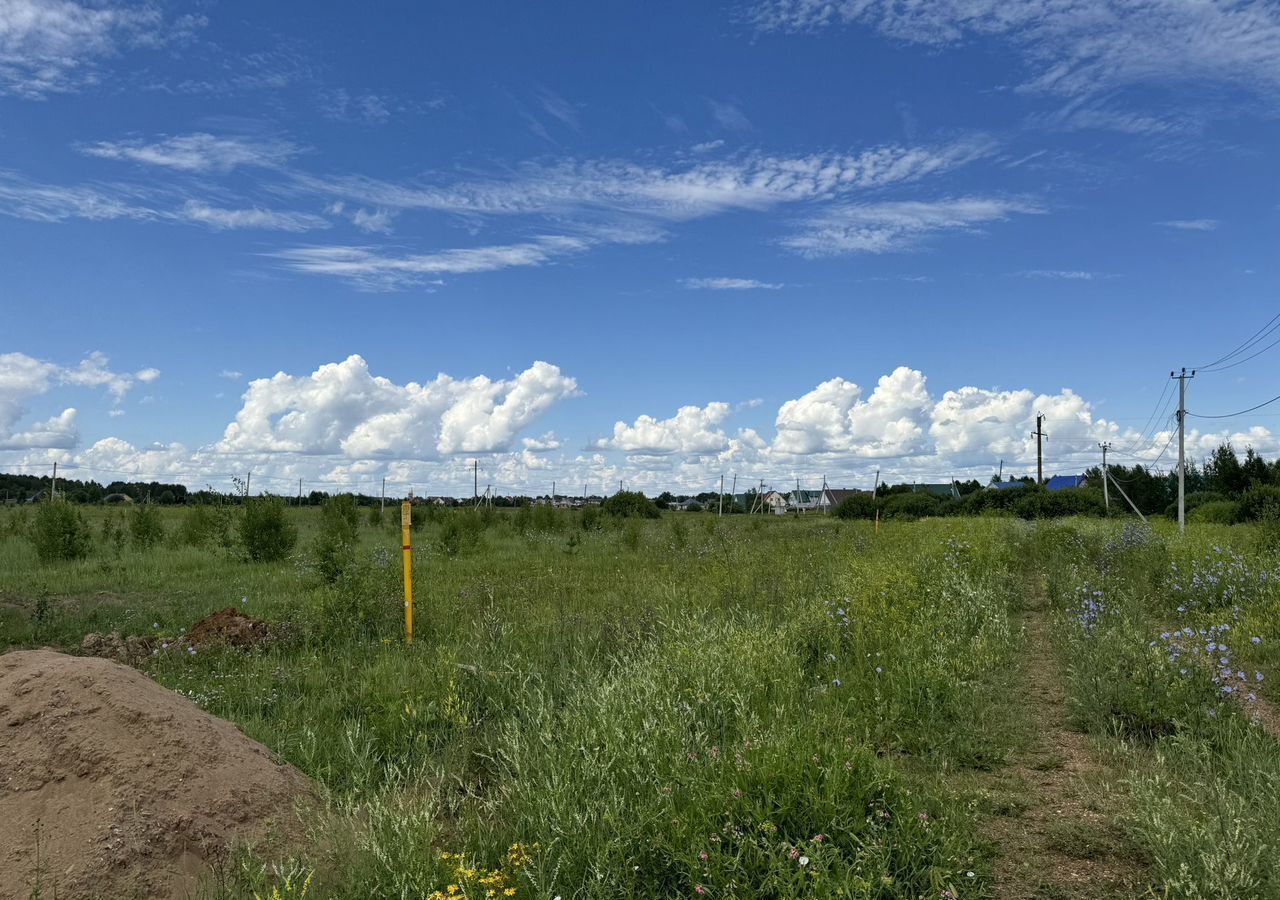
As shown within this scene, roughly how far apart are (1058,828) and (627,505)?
3393 cm

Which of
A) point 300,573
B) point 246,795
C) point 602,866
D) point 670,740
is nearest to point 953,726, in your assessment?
point 670,740

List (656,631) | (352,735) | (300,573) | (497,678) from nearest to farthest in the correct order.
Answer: (352,735)
(497,678)
(656,631)
(300,573)

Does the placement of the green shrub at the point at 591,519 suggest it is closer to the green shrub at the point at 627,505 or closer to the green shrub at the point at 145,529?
the green shrub at the point at 627,505

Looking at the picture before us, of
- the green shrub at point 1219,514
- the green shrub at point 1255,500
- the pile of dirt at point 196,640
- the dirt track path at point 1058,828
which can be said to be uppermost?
the green shrub at point 1255,500

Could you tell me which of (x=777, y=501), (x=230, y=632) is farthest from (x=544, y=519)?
(x=777, y=501)

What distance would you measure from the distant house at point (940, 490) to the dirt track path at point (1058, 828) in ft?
170

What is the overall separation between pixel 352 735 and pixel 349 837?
1509mm

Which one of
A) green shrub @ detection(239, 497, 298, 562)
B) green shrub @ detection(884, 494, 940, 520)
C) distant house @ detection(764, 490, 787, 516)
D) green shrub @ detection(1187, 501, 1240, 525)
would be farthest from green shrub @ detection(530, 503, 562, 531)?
distant house @ detection(764, 490, 787, 516)

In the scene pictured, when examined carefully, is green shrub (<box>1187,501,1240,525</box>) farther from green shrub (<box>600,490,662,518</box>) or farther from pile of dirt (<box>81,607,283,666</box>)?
pile of dirt (<box>81,607,283,666</box>)

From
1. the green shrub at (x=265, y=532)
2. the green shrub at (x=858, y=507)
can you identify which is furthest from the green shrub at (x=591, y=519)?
the green shrub at (x=858, y=507)

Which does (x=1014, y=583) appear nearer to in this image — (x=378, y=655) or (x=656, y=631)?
(x=656, y=631)

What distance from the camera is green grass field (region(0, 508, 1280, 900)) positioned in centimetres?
332

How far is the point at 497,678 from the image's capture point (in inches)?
232

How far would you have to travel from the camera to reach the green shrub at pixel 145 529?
806 inches
